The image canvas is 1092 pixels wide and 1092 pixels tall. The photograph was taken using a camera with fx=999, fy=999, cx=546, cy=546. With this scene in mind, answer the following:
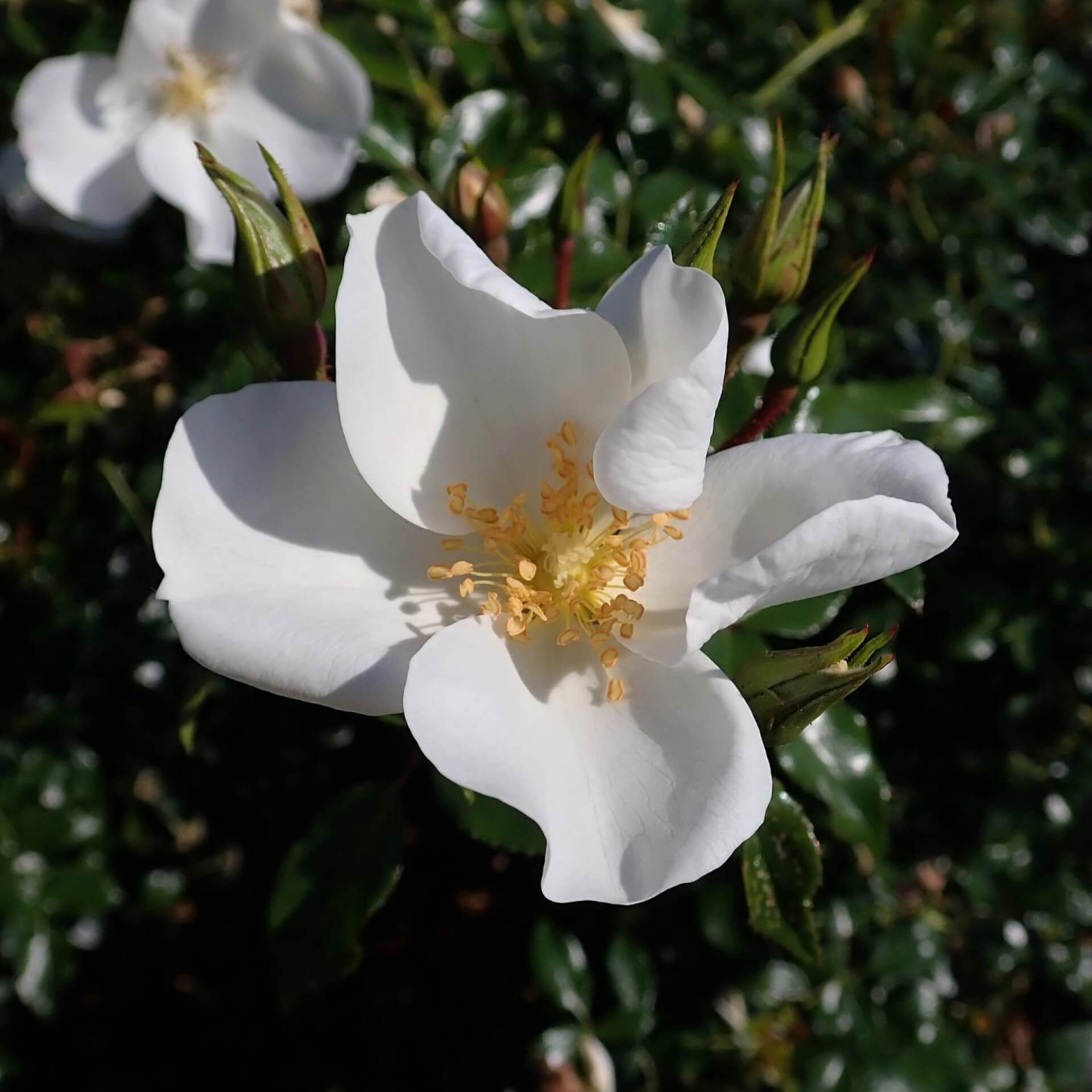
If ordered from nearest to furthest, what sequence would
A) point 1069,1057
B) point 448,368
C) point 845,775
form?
point 448,368 → point 845,775 → point 1069,1057

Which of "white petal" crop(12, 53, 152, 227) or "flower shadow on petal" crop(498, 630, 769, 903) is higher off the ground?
"flower shadow on petal" crop(498, 630, 769, 903)

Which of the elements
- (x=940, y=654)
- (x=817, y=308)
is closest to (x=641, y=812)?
(x=817, y=308)

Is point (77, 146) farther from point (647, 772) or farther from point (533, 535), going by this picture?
point (647, 772)

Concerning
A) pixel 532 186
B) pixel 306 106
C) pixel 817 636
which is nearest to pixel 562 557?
pixel 817 636

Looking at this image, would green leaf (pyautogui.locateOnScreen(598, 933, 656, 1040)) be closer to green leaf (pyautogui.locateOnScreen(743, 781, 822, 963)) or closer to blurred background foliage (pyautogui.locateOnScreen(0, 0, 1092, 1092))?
blurred background foliage (pyautogui.locateOnScreen(0, 0, 1092, 1092))

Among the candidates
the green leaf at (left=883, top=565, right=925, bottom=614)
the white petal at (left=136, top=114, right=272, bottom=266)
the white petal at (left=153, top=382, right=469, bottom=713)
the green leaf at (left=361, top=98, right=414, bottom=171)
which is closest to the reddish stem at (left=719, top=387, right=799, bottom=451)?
the green leaf at (left=883, top=565, right=925, bottom=614)

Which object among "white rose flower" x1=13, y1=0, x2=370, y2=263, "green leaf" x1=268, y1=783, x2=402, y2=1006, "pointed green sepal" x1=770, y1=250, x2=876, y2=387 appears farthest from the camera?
"white rose flower" x1=13, y1=0, x2=370, y2=263

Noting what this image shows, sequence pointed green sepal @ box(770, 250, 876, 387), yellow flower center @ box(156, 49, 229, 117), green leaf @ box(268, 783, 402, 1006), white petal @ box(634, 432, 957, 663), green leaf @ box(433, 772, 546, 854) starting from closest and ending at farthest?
white petal @ box(634, 432, 957, 663) < pointed green sepal @ box(770, 250, 876, 387) < green leaf @ box(433, 772, 546, 854) < green leaf @ box(268, 783, 402, 1006) < yellow flower center @ box(156, 49, 229, 117)
